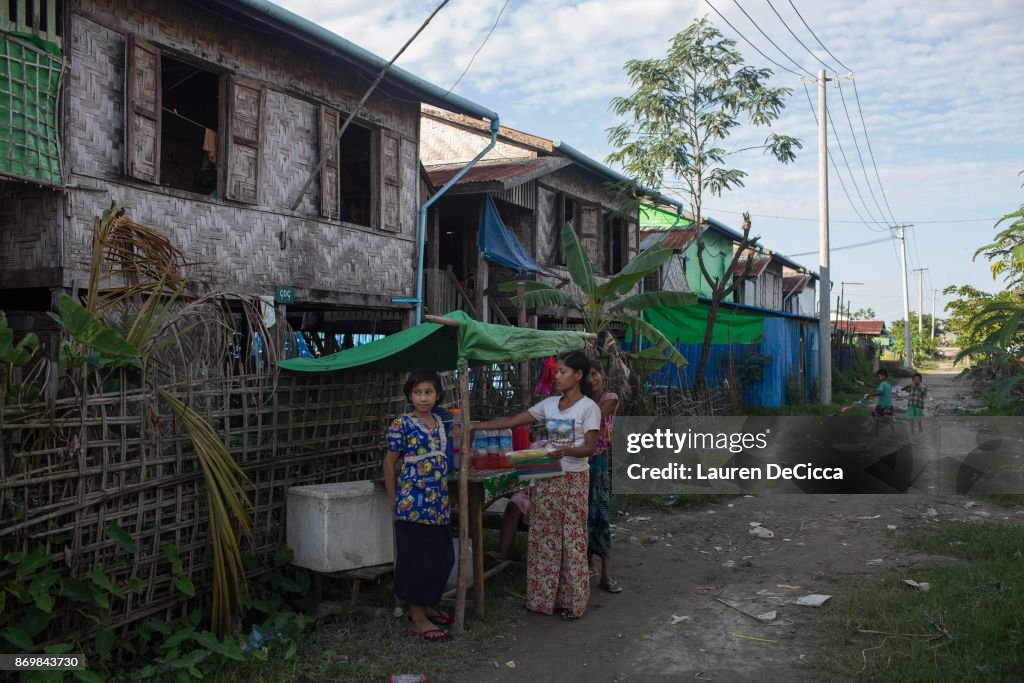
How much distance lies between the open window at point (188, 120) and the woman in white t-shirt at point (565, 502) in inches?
178

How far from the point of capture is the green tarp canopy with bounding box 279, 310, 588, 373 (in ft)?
15.9

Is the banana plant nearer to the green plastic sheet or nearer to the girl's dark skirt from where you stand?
the green plastic sheet

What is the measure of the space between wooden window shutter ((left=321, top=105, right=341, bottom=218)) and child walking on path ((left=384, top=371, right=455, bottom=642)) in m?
5.22

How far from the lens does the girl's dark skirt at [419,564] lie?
15.9 ft

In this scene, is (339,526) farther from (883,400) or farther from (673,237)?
(673,237)

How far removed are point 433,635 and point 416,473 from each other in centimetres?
95

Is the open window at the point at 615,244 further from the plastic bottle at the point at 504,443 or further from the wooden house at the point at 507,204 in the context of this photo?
the plastic bottle at the point at 504,443

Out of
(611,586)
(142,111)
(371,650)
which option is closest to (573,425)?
(611,586)

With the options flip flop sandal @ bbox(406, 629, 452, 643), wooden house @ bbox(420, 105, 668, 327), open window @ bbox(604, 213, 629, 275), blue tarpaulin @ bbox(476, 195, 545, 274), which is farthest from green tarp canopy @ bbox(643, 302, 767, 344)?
flip flop sandal @ bbox(406, 629, 452, 643)

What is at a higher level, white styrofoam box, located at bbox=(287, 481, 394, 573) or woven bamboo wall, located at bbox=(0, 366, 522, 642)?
woven bamboo wall, located at bbox=(0, 366, 522, 642)

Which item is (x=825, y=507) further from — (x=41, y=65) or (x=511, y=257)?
(x=41, y=65)

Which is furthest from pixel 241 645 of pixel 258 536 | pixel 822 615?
pixel 822 615

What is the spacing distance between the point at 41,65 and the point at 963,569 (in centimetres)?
802

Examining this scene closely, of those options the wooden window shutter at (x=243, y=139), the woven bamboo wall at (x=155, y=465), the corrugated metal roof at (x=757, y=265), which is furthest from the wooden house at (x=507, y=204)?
the corrugated metal roof at (x=757, y=265)
